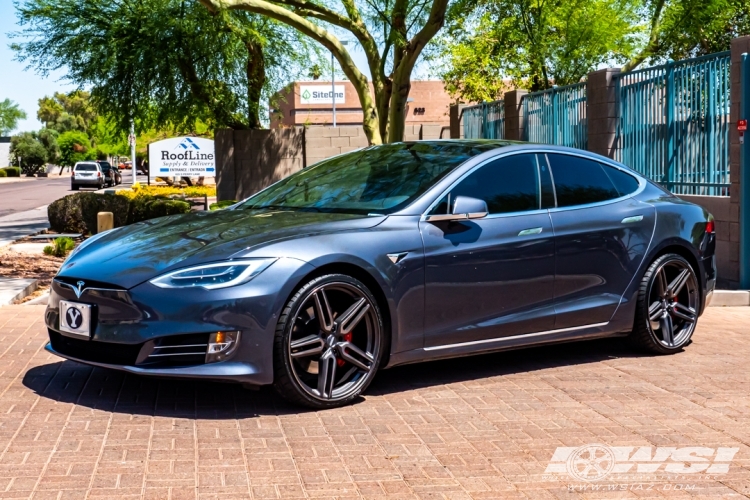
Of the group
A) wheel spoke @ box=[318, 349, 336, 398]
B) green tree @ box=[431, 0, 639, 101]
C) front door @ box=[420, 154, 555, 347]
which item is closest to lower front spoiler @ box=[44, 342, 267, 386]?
wheel spoke @ box=[318, 349, 336, 398]

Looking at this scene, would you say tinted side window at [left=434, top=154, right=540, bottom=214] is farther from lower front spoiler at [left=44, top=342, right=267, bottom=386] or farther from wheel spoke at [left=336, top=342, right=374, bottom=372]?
lower front spoiler at [left=44, top=342, right=267, bottom=386]

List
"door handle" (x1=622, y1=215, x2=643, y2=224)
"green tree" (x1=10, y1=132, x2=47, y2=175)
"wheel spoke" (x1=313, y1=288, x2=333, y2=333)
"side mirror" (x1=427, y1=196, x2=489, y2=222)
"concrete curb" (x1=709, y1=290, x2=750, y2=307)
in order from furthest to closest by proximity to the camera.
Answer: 1. "green tree" (x1=10, y1=132, x2=47, y2=175)
2. "concrete curb" (x1=709, y1=290, x2=750, y2=307)
3. "door handle" (x1=622, y1=215, x2=643, y2=224)
4. "side mirror" (x1=427, y1=196, x2=489, y2=222)
5. "wheel spoke" (x1=313, y1=288, x2=333, y2=333)

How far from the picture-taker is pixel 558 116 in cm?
1761

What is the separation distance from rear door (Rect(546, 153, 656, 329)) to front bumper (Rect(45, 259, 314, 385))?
7.15ft

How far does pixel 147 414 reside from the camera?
5.64 metres

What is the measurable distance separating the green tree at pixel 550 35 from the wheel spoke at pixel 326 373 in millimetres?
21461

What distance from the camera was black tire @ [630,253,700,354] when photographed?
294 inches

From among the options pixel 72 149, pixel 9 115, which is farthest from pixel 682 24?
pixel 9 115

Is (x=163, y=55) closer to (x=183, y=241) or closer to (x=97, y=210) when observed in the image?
(x=97, y=210)

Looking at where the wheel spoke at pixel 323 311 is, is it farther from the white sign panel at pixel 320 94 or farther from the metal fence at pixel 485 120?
the white sign panel at pixel 320 94

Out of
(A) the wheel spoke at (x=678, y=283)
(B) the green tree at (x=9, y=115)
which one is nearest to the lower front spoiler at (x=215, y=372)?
(A) the wheel spoke at (x=678, y=283)

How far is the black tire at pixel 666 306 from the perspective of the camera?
7461 millimetres

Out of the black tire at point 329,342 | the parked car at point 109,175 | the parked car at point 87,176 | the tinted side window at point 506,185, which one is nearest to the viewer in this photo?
the black tire at point 329,342

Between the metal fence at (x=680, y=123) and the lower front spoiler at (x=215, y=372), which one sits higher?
the metal fence at (x=680, y=123)
